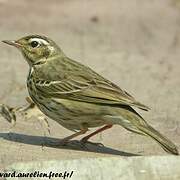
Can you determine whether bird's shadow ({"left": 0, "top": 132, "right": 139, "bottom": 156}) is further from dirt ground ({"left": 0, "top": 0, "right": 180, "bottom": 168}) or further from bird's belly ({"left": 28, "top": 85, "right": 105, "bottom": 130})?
bird's belly ({"left": 28, "top": 85, "right": 105, "bottom": 130})

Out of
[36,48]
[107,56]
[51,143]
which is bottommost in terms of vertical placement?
[107,56]

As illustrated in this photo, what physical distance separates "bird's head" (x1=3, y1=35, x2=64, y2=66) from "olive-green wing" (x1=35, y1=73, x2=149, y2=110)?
426 mm

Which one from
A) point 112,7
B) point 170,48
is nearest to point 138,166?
point 170,48

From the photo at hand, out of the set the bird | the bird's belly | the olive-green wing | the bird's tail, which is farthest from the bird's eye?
the bird's tail

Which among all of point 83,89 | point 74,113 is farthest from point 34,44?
point 74,113

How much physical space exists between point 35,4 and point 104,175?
14.3m

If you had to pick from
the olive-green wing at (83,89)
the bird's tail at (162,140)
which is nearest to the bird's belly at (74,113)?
the olive-green wing at (83,89)

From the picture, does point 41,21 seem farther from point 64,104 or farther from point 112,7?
point 64,104

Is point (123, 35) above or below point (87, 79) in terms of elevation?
below

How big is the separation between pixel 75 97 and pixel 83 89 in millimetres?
137

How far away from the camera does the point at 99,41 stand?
61.1 ft

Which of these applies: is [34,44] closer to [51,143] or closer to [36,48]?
[36,48]

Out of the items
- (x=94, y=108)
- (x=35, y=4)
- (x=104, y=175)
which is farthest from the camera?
(x=35, y=4)

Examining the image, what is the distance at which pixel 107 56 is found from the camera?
16.9 meters
